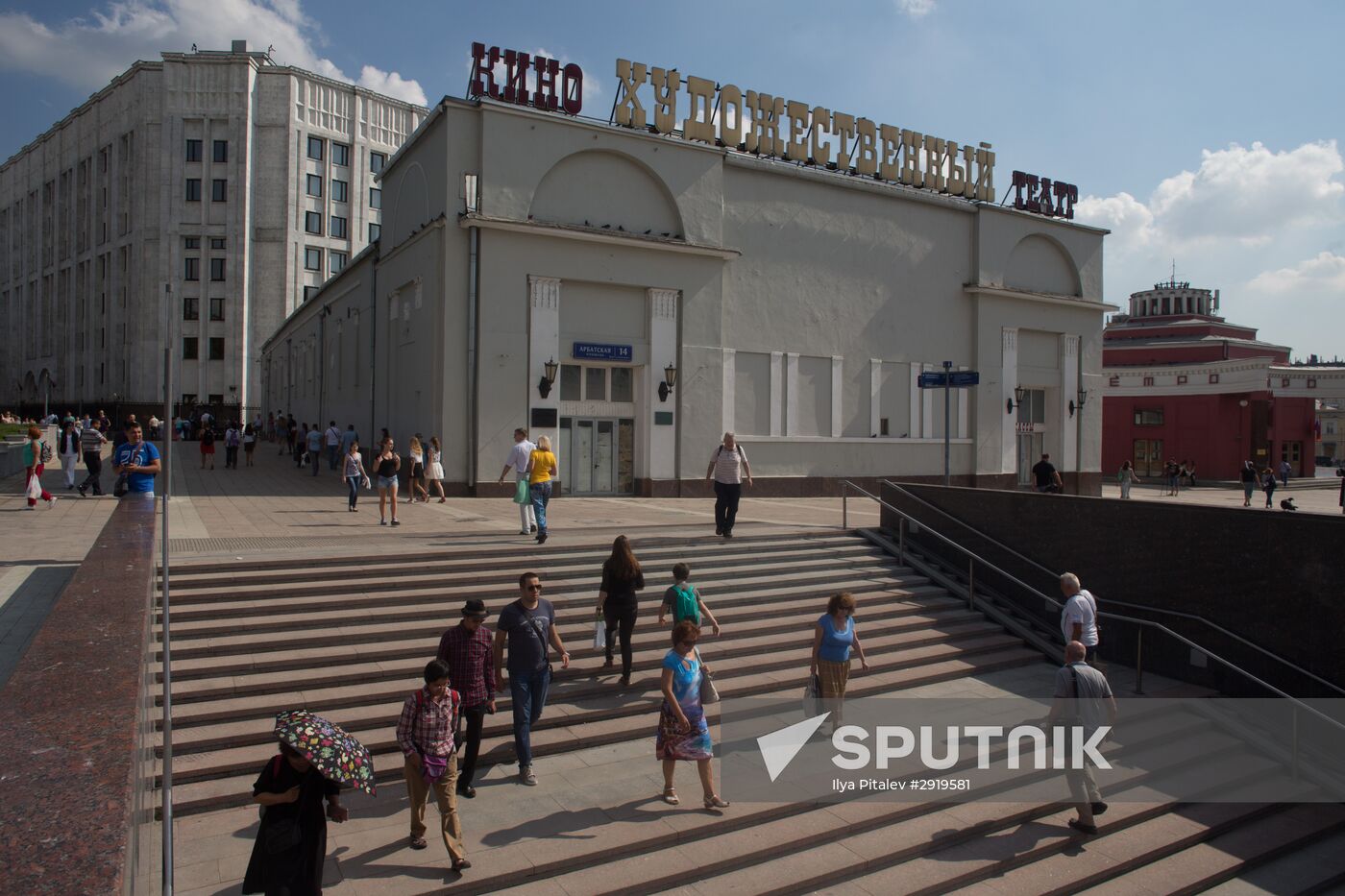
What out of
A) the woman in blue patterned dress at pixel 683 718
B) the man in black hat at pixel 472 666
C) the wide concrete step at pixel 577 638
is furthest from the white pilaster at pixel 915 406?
the man in black hat at pixel 472 666

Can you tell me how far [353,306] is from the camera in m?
31.0

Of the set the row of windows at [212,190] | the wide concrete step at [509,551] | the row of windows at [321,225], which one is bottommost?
the wide concrete step at [509,551]

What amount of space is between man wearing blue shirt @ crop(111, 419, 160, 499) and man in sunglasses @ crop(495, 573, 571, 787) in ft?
26.0

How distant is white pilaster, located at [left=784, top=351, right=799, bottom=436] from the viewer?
25828mm

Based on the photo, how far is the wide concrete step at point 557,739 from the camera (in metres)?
7.01

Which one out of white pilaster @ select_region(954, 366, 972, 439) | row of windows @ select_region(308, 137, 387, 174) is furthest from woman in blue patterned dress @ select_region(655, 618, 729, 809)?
row of windows @ select_region(308, 137, 387, 174)

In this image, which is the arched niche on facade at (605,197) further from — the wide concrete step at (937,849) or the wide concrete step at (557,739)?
the wide concrete step at (937,849)

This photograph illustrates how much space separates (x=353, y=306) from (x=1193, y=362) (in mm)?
44649

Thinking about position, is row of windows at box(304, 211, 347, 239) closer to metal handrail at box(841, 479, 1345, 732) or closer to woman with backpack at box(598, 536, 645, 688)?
metal handrail at box(841, 479, 1345, 732)

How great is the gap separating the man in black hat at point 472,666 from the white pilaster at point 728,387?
1758 centimetres

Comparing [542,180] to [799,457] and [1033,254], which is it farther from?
[1033,254]

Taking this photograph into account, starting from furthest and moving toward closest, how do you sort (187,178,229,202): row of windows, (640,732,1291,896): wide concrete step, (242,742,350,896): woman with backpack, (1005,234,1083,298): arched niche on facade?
(187,178,229,202): row of windows < (1005,234,1083,298): arched niche on facade < (640,732,1291,896): wide concrete step < (242,742,350,896): woman with backpack

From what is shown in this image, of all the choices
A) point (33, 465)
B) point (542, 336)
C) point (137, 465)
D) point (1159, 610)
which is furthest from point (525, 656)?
point (542, 336)

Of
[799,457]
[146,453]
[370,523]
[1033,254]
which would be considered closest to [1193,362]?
[1033,254]
